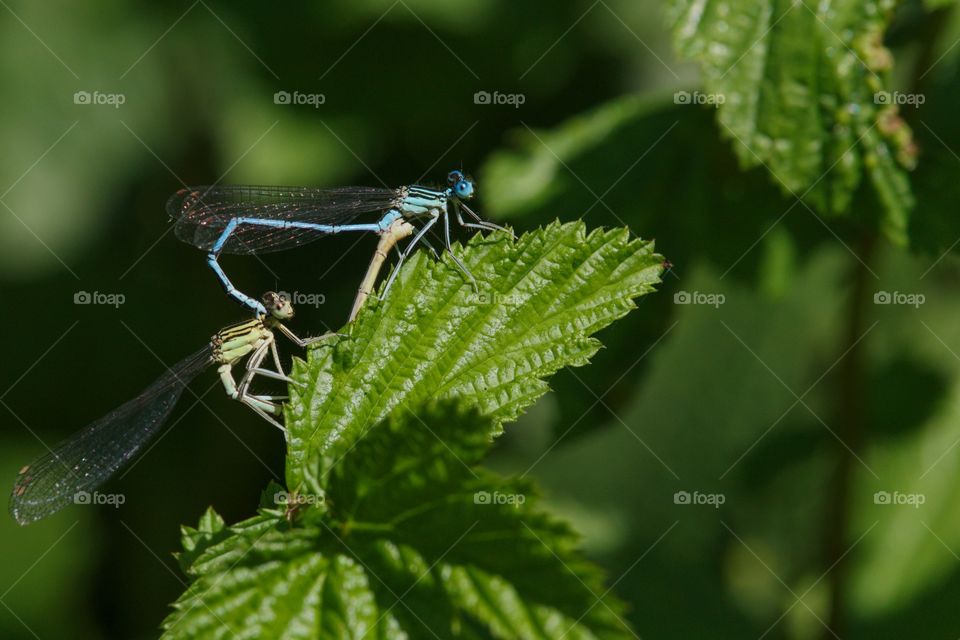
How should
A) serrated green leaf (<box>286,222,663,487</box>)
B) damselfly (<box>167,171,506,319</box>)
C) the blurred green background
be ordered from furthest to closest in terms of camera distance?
the blurred green background, damselfly (<box>167,171,506,319</box>), serrated green leaf (<box>286,222,663,487</box>)

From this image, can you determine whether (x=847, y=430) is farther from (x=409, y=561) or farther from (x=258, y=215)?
(x=258, y=215)

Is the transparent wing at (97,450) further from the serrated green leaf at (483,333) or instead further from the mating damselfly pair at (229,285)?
the serrated green leaf at (483,333)

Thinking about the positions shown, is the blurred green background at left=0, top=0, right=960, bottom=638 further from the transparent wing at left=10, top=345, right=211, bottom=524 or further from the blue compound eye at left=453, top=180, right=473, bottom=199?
the transparent wing at left=10, top=345, right=211, bottom=524

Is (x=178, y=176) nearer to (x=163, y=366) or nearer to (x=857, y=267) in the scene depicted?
(x=163, y=366)

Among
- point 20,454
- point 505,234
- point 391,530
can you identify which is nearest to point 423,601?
point 391,530

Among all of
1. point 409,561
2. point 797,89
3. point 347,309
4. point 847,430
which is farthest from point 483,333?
point 347,309

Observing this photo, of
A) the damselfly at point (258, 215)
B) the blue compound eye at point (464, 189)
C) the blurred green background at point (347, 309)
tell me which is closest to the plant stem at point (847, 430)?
the blurred green background at point (347, 309)

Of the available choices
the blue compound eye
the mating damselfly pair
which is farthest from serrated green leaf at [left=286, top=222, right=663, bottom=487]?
the blue compound eye
